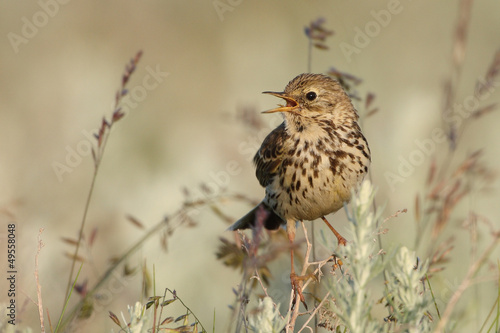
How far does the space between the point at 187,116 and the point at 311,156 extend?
3909 millimetres

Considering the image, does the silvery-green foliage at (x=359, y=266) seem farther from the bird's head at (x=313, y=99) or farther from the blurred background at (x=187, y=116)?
the bird's head at (x=313, y=99)

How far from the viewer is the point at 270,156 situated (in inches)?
180

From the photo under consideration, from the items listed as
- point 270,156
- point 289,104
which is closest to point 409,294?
point 270,156

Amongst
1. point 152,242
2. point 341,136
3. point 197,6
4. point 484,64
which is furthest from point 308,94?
point 197,6

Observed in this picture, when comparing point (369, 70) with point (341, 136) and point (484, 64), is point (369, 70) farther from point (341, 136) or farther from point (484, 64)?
point (341, 136)

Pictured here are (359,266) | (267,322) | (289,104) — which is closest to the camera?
(359,266)

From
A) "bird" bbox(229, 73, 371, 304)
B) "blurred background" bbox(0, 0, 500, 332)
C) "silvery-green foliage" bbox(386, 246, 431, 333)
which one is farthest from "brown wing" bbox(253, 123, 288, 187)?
"silvery-green foliage" bbox(386, 246, 431, 333)

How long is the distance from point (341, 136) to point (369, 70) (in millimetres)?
4212

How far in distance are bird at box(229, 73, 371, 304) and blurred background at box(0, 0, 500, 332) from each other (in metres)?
0.20

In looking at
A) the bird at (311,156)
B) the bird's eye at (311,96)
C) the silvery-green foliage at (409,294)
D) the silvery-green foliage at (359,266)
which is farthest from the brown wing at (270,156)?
the silvery-green foliage at (359,266)

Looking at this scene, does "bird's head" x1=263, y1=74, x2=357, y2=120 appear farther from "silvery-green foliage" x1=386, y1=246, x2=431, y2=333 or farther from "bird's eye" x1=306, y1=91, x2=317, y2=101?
"silvery-green foliage" x1=386, y1=246, x2=431, y2=333

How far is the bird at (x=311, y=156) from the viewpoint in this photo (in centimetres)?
414

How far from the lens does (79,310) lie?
3.02m

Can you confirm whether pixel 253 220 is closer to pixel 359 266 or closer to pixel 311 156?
pixel 311 156
